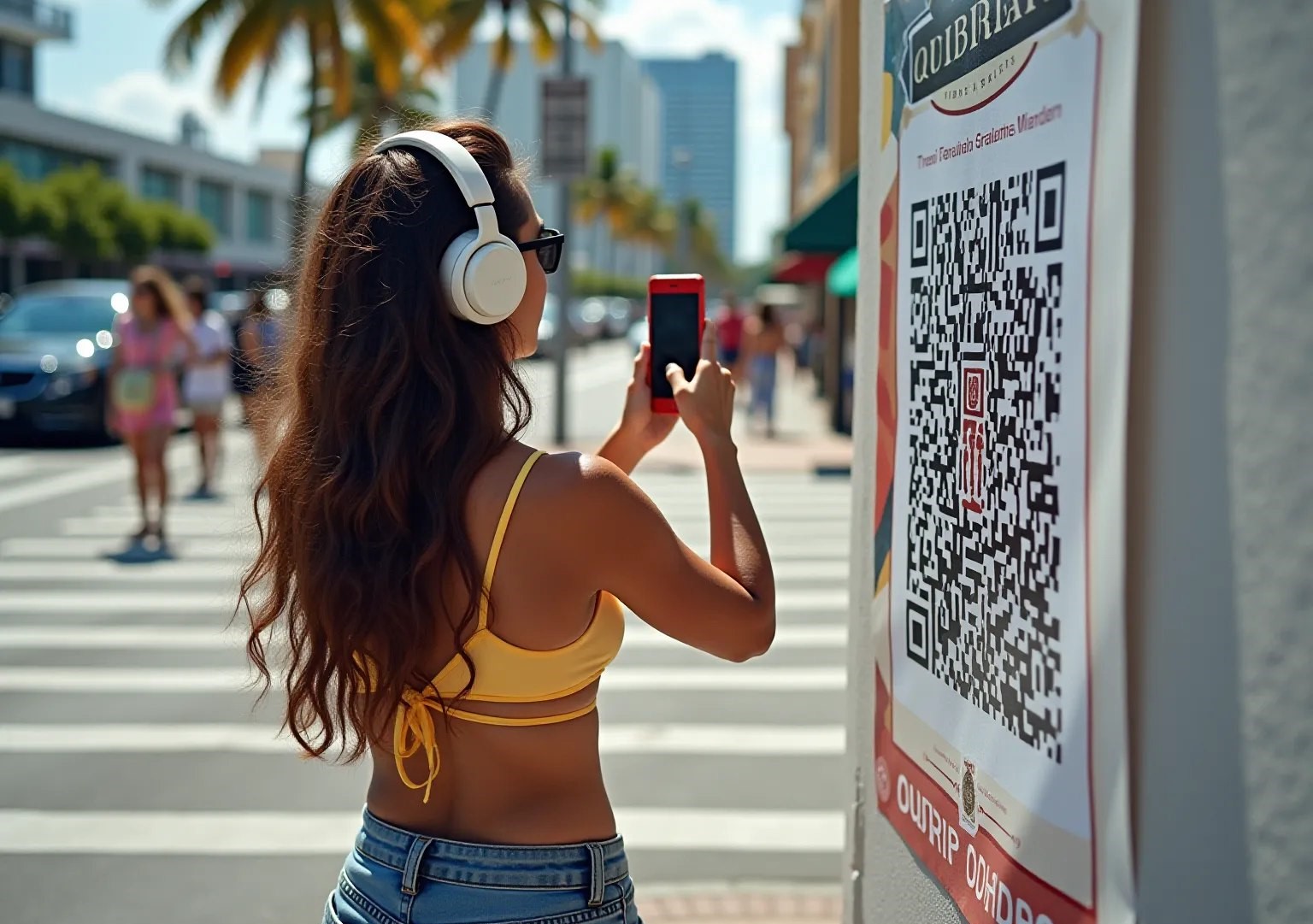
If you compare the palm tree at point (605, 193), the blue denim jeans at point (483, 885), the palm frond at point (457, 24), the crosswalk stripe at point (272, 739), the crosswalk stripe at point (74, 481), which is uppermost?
the palm tree at point (605, 193)

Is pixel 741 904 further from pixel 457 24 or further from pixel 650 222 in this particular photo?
pixel 650 222

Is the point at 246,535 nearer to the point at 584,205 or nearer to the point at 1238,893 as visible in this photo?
the point at 1238,893

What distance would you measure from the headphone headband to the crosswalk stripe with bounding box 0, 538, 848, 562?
8736 mm

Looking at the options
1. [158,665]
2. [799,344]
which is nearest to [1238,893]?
[158,665]

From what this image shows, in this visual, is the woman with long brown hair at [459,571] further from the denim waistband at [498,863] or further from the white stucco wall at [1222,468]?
the white stucco wall at [1222,468]

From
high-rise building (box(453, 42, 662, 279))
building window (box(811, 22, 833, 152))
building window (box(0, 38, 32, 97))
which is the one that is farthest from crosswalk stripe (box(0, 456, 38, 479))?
high-rise building (box(453, 42, 662, 279))

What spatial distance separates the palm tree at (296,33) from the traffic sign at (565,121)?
10.4 meters

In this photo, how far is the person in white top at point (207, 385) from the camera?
13008mm

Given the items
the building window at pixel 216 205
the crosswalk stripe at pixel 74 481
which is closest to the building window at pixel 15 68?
the building window at pixel 216 205

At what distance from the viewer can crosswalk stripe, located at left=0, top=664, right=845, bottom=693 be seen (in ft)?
24.0

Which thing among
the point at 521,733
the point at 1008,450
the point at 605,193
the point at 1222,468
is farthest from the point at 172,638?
the point at 605,193

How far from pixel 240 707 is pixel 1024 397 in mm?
5967

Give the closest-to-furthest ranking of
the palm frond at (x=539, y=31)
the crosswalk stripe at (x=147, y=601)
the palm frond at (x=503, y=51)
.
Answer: the crosswalk stripe at (x=147, y=601), the palm frond at (x=539, y=31), the palm frond at (x=503, y=51)

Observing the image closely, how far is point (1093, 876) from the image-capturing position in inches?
63.9
